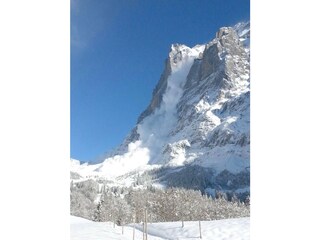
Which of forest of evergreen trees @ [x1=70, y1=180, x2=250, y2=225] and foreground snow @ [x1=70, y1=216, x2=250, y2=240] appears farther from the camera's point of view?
forest of evergreen trees @ [x1=70, y1=180, x2=250, y2=225]

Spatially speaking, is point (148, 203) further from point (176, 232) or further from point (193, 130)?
point (193, 130)

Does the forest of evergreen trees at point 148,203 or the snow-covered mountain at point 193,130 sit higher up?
the snow-covered mountain at point 193,130

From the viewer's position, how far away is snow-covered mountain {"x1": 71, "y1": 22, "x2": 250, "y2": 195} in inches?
402

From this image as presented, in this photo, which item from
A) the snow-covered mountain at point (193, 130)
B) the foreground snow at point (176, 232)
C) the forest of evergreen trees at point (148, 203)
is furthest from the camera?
the snow-covered mountain at point (193, 130)

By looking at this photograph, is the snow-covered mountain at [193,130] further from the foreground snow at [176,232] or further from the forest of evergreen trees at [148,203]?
the foreground snow at [176,232]

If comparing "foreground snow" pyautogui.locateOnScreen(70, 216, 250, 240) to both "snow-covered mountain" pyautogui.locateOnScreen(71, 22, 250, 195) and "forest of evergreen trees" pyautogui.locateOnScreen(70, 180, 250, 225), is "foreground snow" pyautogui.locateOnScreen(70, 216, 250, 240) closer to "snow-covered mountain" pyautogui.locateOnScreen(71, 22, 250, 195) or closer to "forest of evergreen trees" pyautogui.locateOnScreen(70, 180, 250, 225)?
"forest of evergreen trees" pyautogui.locateOnScreen(70, 180, 250, 225)

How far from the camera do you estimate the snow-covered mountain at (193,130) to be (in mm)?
10211

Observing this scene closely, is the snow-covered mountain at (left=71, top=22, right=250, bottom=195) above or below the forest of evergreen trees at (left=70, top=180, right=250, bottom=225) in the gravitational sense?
above

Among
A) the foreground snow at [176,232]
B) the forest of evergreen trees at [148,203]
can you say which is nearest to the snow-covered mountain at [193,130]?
the forest of evergreen trees at [148,203]

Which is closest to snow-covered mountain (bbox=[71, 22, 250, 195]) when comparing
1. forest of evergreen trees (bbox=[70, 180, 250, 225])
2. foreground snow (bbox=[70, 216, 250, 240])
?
forest of evergreen trees (bbox=[70, 180, 250, 225])

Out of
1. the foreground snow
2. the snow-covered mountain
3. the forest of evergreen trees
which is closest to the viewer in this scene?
the foreground snow

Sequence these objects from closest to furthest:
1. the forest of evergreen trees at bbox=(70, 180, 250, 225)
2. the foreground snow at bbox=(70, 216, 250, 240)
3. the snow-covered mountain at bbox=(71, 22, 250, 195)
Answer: the foreground snow at bbox=(70, 216, 250, 240)
the forest of evergreen trees at bbox=(70, 180, 250, 225)
the snow-covered mountain at bbox=(71, 22, 250, 195)
